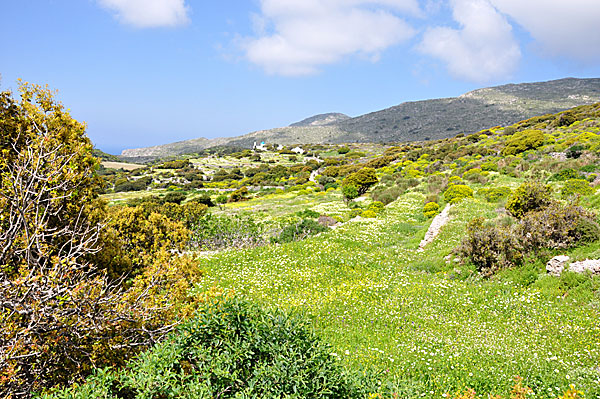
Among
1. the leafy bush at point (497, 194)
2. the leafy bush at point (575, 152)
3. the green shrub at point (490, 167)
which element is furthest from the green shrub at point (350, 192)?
the leafy bush at point (575, 152)

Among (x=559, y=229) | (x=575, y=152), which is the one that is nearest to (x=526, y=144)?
(x=575, y=152)

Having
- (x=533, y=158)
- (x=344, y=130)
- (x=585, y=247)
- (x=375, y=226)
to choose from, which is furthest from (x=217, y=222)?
(x=344, y=130)

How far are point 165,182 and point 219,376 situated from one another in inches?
3163

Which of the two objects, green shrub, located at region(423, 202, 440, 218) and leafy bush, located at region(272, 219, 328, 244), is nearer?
leafy bush, located at region(272, 219, 328, 244)

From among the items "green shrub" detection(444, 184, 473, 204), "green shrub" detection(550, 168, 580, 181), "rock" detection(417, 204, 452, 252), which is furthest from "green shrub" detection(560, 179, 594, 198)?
"rock" detection(417, 204, 452, 252)

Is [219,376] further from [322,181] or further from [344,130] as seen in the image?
[344,130]

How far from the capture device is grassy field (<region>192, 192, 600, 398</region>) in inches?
257

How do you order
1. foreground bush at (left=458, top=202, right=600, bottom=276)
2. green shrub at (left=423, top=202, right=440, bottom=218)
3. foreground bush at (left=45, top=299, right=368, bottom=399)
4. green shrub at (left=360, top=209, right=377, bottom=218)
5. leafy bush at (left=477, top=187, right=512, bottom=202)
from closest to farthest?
foreground bush at (left=45, top=299, right=368, bottom=399) < foreground bush at (left=458, top=202, right=600, bottom=276) < leafy bush at (left=477, top=187, right=512, bottom=202) < green shrub at (left=423, top=202, right=440, bottom=218) < green shrub at (left=360, top=209, right=377, bottom=218)

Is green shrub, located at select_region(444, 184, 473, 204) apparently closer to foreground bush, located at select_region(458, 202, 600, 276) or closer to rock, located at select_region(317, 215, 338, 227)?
rock, located at select_region(317, 215, 338, 227)

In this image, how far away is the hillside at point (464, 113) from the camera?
437ft

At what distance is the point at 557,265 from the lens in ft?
34.4

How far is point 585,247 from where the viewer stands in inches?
428

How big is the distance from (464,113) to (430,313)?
171 m

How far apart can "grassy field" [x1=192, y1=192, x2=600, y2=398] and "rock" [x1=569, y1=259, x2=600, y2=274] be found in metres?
0.59
